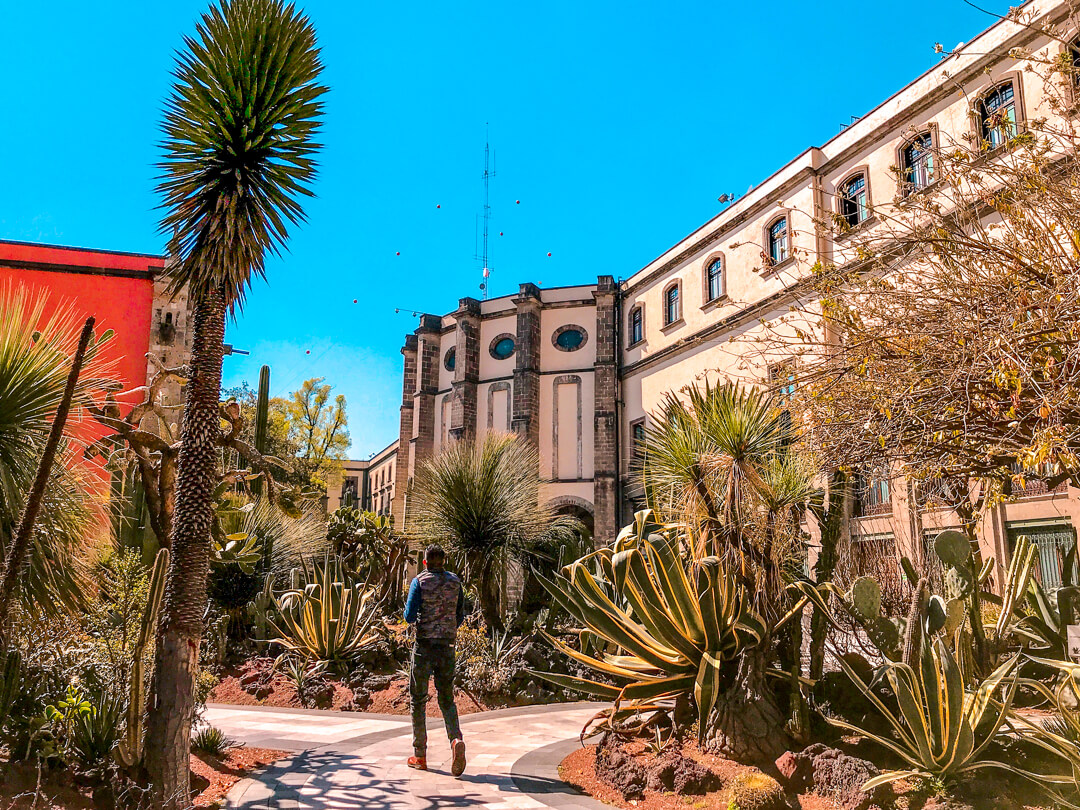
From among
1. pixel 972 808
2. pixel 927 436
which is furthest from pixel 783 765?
pixel 927 436

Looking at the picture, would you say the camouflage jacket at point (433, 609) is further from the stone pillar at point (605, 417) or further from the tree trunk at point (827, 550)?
the stone pillar at point (605, 417)

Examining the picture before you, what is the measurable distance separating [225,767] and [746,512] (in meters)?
4.34

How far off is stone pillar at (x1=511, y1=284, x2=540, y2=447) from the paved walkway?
2308 centimetres

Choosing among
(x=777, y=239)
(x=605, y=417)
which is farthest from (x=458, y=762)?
(x=605, y=417)

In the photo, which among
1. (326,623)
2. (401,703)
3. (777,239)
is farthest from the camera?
(777,239)

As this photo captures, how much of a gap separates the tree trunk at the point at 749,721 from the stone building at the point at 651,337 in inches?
438

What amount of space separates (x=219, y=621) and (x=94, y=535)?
7.68m

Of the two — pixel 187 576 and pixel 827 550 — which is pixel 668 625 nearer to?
pixel 827 550

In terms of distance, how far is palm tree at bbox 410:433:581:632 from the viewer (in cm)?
1278

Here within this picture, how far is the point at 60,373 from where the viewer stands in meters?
4.88

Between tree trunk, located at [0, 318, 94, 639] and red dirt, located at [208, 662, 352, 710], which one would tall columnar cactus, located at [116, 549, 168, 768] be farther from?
red dirt, located at [208, 662, 352, 710]

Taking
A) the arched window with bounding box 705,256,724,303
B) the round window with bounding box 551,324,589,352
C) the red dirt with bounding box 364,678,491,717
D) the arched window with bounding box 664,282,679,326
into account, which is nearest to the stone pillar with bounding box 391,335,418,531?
the round window with bounding box 551,324,589,352

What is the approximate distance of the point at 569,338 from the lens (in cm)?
3341

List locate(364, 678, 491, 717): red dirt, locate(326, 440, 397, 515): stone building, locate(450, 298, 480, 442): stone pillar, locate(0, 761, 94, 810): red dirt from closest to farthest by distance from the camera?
locate(0, 761, 94, 810): red dirt → locate(364, 678, 491, 717): red dirt → locate(450, 298, 480, 442): stone pillar → locate(326, 440, 397, 515): stone building
